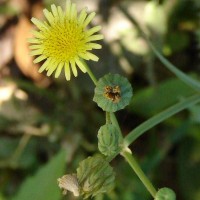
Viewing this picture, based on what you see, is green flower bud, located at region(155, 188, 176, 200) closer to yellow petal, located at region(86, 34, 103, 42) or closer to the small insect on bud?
the small insect on bud

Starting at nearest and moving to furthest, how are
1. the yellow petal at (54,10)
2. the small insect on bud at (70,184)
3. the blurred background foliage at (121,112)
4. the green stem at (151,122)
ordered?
the small insect on bud at (70,184)
the green stem at (151,122)
the yellow petal at (54,10)
the blurred background foliage at (121,112)

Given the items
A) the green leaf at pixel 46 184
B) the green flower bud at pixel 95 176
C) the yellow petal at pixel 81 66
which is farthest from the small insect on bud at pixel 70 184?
the green leaf at pixel 46 184

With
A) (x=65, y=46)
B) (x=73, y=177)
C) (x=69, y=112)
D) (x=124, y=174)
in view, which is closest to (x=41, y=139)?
(x=69, y=112)

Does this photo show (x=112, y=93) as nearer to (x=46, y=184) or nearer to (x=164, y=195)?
(x=164, y=195)

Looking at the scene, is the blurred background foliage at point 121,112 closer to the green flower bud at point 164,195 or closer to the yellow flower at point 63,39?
the yellow flower at point 63,39

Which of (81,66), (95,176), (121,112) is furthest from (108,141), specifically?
(121,112)

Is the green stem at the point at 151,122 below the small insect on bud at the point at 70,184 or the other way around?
the other way around

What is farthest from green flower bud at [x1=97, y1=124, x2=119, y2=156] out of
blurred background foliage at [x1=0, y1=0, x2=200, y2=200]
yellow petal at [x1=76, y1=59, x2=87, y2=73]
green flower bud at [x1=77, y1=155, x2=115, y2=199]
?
blurred background foliage at [x1=0, y1=0, x2=200, y2=200]
